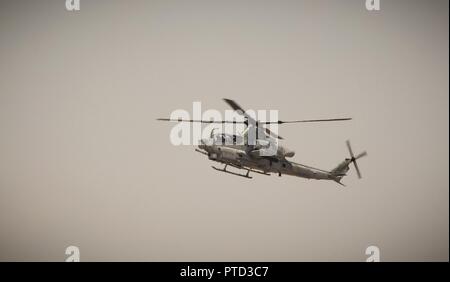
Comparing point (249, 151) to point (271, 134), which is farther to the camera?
point (249, 151)

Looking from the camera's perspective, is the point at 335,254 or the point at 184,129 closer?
the point at 184,129

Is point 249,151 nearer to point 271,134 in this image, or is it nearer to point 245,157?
point 245,157

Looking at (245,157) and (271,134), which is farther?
(245,157)

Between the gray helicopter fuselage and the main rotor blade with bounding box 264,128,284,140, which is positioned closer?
the main rotor blade with bounding box 264,128,284,140

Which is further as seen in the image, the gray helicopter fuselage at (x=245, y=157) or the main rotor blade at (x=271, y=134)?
the gray helicopter fuselage at (x=245, y=157)

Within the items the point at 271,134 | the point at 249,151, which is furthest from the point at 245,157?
the point at 271,134

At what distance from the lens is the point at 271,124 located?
35.7 meters

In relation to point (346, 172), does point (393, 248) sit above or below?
below
